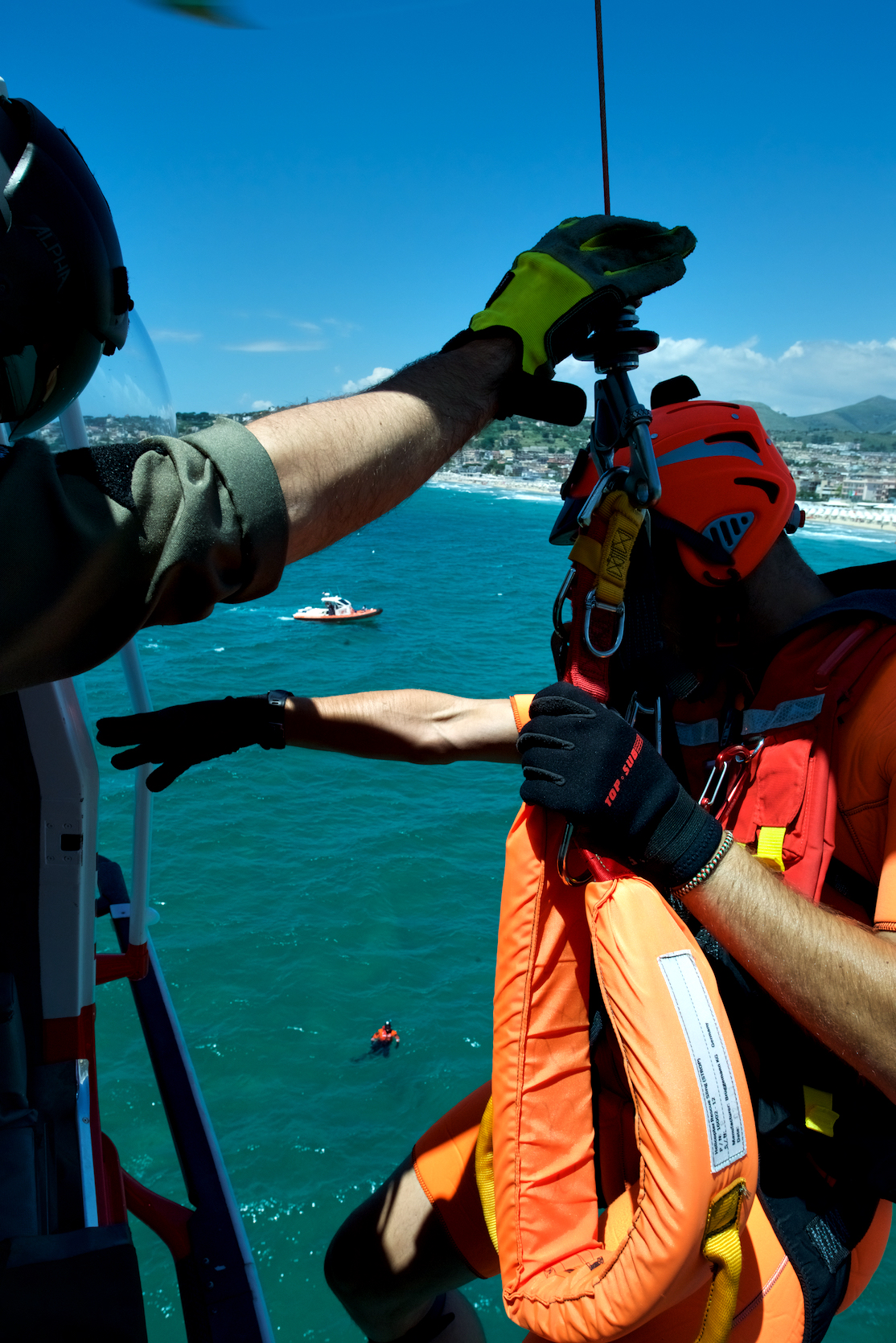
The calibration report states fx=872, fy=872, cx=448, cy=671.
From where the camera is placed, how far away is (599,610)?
91.0 inches

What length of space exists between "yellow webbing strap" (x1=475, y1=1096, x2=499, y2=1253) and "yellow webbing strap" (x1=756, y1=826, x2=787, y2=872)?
4.32ft

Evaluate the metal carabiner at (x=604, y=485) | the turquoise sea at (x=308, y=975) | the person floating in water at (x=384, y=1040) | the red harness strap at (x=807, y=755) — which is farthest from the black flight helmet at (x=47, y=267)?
the person floating in water at (x=384, y=1040)

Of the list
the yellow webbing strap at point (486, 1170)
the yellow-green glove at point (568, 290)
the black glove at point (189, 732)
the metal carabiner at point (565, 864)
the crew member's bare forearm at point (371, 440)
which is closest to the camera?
the crew member's bare forearm at point (371, 440)

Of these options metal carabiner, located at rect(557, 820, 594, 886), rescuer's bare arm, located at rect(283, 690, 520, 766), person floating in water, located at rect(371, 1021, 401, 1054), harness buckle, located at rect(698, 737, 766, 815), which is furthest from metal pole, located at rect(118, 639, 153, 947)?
person floating in water, located at rect(371, 1021, 401, 1054)

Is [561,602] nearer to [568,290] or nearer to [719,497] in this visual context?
[719,497]

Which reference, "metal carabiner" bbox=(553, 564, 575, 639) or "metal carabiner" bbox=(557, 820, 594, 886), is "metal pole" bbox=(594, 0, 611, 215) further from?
"metal carabiner" bbox=(557, 820, 594, 886)

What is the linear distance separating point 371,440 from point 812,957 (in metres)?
1.47

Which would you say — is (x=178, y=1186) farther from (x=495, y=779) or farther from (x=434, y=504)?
(x=434, y=504)

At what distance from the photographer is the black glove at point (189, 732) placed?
2.98 m

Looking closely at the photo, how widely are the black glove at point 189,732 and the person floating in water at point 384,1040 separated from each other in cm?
1137

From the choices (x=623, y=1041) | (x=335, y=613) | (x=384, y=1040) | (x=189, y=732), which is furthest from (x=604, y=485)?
(x=335, y=613)

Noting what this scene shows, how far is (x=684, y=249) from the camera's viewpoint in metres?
2.02

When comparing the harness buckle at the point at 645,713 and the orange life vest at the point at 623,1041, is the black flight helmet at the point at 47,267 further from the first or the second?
the harness buckle at the point at 645,713

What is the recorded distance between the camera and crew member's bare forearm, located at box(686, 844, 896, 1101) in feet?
6.15
